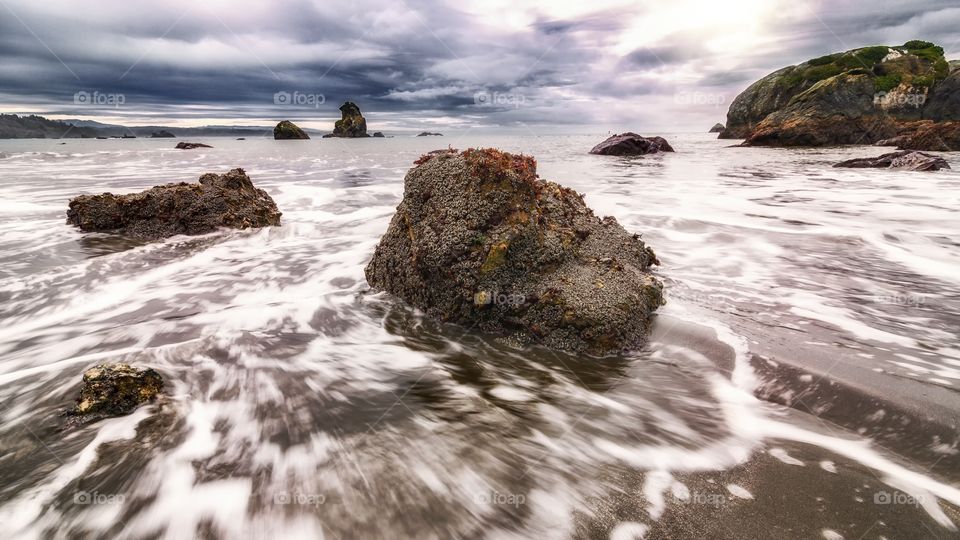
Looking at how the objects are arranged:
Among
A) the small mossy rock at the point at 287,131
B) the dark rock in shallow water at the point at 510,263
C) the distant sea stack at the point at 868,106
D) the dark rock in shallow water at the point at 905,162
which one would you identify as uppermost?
the small mossy rock at the point at 287,131

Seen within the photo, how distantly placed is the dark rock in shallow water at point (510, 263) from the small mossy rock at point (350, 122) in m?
113

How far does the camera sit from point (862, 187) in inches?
493

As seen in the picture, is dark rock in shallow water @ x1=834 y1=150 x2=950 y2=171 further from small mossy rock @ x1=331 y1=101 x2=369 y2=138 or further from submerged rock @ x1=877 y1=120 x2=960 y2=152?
small mossy rock @ x1=331 y1=101 x2=369 y2=138

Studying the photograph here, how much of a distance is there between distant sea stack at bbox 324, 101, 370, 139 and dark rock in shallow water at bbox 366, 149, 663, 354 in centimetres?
11346

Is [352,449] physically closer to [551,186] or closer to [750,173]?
[551,186]

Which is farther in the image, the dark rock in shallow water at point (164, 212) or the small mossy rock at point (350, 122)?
the small mossy rock at point (350, 122)

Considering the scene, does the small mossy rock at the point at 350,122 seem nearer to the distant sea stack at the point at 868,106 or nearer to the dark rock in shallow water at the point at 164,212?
the distant sea stack at the point at 868,106

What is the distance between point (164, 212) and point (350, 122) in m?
110

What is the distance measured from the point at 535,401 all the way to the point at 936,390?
2.78m

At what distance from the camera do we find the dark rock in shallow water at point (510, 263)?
3887 millimetres

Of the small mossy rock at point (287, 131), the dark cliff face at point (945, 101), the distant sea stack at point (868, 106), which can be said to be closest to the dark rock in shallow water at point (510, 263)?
the distant sea stack at point (868, 106)

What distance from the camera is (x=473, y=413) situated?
304cm

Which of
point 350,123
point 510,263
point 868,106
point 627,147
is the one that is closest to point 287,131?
point 350,123

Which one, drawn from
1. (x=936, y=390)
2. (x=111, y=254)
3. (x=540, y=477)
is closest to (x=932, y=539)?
(x=936, y=390)
